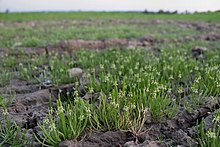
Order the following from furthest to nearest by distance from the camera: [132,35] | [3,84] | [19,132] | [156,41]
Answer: [132,35], [156,41], [3,84], [19,132]

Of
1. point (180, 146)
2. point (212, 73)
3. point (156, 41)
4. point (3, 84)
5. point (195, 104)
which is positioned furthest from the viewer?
point (156, 41)

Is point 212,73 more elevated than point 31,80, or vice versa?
point 212,73

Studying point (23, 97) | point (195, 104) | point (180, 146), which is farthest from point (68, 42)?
point (180, 146)

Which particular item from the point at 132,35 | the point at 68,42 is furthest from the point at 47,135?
the point at 132,35

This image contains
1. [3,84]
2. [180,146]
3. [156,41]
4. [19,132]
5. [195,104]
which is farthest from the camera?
[156,41]

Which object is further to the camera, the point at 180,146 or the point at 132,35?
the point at 132,35

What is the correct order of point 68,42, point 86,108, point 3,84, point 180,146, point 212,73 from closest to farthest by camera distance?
point 180,146
point 86,108
point 212,73
point 3,84
point 68,42

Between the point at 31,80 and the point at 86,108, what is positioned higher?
the point at 86,108

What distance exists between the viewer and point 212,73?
4629mm

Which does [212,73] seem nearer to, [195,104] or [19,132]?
[195,104]

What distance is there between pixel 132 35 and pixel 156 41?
162cm

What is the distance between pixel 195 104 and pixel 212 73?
1083mm

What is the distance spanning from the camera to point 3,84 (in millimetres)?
5641

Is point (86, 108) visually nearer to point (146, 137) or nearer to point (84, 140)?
point (84, 140)
